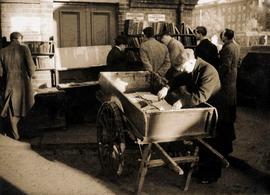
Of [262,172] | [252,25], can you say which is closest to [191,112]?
[262,172]

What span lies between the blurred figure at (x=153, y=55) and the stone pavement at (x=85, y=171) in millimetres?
1865

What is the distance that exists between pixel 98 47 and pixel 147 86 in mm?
3025

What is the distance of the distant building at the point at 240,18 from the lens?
33.0m

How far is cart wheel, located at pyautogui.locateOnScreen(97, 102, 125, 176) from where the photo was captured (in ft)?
16.1

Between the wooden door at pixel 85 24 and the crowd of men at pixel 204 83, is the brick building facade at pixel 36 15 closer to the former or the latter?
the wooden door at pixel 85 24

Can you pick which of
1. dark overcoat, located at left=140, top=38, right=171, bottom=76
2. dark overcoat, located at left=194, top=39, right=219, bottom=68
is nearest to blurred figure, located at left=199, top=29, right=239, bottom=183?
dark overcoat, located at left=194, top=39, right=219, bottom=68

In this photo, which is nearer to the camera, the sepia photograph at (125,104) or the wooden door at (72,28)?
the sepia photograph at (125,104)

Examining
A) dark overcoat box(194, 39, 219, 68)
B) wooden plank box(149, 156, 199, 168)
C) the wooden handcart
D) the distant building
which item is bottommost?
wooden plank box(149, 156, 199, 168)

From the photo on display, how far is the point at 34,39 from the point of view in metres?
8.53

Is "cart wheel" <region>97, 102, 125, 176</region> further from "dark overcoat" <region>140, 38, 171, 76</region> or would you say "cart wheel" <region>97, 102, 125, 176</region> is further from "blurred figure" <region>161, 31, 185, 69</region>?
"blurred figure" <region>161, 31, 185, 69</region>

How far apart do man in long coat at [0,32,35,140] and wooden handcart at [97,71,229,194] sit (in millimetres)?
2431

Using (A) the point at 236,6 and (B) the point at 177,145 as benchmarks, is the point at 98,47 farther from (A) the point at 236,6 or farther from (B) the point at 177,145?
(A) the point at 236,6

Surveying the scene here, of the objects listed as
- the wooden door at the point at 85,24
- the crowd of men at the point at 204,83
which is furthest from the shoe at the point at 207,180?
the wooden door at the point at 85,24

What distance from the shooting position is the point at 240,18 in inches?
1619
